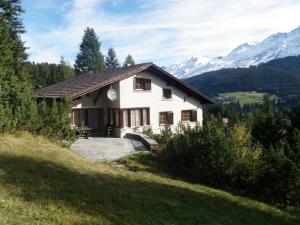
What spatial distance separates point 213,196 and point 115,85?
58.5ft

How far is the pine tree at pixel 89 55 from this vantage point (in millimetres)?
89062

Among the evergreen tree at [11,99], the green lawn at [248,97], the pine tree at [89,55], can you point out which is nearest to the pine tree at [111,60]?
the pine tree at [89,55]

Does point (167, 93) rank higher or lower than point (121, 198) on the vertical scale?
higher

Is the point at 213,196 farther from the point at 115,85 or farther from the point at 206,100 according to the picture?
the point at 206,100

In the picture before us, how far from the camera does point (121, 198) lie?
11391 mm

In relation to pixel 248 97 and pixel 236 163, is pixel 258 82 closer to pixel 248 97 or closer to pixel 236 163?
pixel 248 97

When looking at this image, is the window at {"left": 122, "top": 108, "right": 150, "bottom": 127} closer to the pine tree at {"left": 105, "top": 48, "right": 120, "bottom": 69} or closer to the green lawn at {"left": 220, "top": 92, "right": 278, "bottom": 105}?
the pine tree at {"left": 105, "top": 48, "right": 120, "bottom": 69}

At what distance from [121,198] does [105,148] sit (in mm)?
11926

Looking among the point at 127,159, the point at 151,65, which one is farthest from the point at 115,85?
the point at 127,159

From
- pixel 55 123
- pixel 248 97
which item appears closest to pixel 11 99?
pixel 55 123

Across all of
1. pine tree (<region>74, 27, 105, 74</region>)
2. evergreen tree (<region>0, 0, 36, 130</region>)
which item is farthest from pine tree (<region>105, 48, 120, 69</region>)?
evergreen tree (<region>0, 0, 36, 130</region>)

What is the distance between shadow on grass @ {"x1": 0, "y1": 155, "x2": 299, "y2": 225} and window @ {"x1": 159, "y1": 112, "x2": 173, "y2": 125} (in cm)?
1944

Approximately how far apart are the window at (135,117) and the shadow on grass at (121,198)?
16.7m

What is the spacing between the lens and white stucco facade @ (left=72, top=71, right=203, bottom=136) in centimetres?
3036
